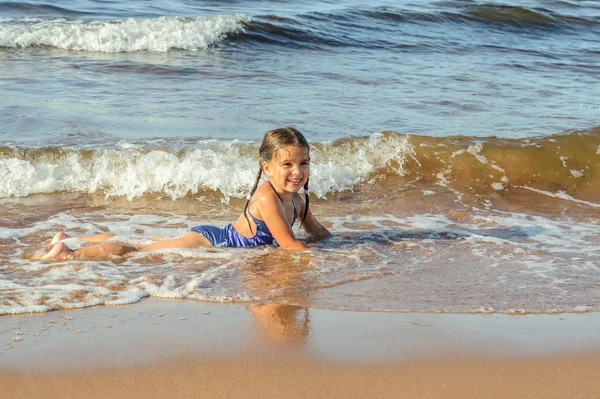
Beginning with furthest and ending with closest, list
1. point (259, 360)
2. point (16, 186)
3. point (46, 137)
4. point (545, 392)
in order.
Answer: point (46, 137) → point (16, 186) → point (259, 360) → point (545, 392)

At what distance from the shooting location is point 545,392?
2795 millimetres

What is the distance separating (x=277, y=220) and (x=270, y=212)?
7 cm

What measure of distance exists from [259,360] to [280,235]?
1858 millimetres

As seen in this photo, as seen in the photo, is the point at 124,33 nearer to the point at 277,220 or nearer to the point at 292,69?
the point at 292,69

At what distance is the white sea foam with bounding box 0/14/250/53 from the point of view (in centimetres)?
1220

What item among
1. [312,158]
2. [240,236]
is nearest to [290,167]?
[240,236]

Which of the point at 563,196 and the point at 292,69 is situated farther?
the point at 292,69

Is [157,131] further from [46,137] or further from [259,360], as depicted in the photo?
[259,360]

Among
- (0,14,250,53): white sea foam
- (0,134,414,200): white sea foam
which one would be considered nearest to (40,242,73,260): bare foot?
(0,134,414,200): white sea foam

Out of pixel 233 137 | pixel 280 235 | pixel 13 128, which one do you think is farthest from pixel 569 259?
pixel 13 128

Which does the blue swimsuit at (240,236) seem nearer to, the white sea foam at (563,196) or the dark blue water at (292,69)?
the dark blue water at (292,69)

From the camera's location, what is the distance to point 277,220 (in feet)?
15.9

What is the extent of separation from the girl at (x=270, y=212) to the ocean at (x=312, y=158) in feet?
0.44

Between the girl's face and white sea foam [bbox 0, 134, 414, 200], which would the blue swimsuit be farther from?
white sea foam [bbox 0, 134, 414, 200]
